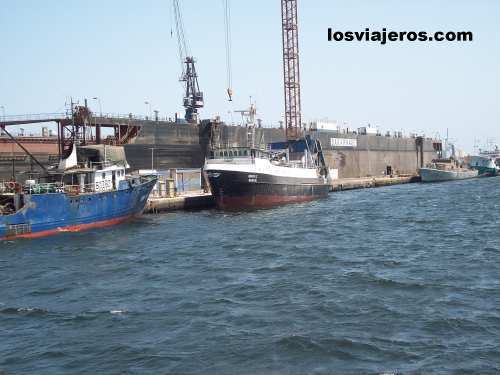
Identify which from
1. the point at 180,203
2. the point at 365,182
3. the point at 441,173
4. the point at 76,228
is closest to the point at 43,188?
the point at 76,228

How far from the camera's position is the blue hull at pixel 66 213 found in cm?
3206

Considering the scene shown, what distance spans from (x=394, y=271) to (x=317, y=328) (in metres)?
7.48

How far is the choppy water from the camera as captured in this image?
494 inches

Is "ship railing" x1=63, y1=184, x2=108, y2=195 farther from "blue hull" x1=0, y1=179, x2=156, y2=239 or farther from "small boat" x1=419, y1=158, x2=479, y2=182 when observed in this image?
"small boat" x1=419, y1=158, x2=479, y2=182

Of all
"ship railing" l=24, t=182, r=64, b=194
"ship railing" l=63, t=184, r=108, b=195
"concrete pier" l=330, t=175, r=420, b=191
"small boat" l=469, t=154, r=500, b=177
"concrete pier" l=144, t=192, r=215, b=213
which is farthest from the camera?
"small boat" l=469, t=154, r=500, b=177

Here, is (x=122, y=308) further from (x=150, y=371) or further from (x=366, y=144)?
(x=366, y=144)

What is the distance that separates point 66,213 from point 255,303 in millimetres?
21403

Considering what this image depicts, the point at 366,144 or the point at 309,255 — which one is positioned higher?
the point at 366,144

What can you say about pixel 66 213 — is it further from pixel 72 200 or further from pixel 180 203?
pixel 180 203

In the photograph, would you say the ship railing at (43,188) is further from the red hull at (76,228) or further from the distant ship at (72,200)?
the red hull at (76,228)

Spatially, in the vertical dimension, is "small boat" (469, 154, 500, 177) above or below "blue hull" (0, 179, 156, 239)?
above

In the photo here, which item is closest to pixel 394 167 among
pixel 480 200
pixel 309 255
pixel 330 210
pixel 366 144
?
pixel 366 144

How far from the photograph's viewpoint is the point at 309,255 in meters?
24.8

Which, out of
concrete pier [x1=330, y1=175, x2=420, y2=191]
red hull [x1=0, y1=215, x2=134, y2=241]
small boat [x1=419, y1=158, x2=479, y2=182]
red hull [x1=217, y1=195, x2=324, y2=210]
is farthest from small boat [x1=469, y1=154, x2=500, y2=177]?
red hull [x1=0, y1=215, x2=134, y2=241]
